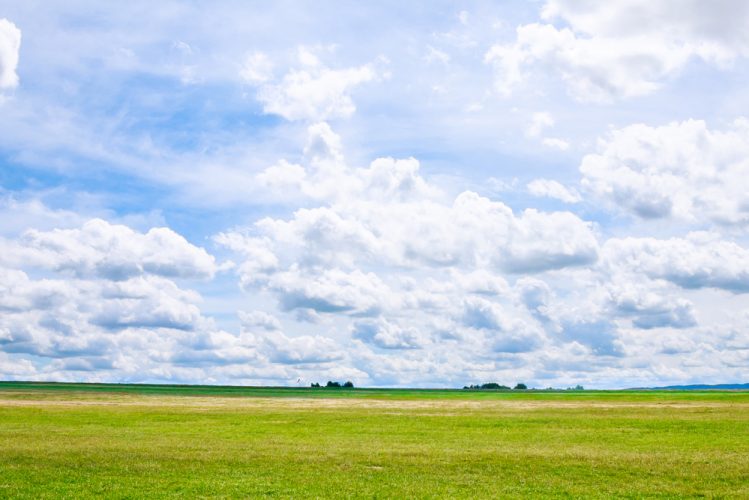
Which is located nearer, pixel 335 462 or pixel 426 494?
pixel 426 494

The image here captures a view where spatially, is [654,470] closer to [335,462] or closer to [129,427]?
[335,462]

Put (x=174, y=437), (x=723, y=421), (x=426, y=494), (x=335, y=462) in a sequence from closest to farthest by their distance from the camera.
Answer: (x=426, y=494), (x=335, y=462), (x=174, y=437), (x=723, y=421)

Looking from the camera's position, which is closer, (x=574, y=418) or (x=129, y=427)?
(x=129, y=427)

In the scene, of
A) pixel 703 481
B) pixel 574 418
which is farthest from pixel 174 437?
pixel 574 418

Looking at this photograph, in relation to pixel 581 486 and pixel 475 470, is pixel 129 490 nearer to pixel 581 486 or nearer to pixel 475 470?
pixel 475 470

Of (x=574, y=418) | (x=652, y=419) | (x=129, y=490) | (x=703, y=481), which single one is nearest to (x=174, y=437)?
(x=129, y=490)

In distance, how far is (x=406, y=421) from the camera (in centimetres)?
6525

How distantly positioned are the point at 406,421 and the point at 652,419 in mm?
24866

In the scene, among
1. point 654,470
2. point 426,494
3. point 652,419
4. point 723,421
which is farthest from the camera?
point 652,419

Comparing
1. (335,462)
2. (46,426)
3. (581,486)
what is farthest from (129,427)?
(581,486)

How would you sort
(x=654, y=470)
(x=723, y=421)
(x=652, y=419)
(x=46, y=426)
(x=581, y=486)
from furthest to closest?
(x=652, y=419) < (x=723, y=421) < (x=46, y=426) < (x=654, y=470) < (x=581, y=486)

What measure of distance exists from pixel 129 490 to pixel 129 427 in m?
33.6

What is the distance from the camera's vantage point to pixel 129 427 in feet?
188

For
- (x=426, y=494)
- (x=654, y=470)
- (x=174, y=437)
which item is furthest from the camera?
(x=174, y=437)
